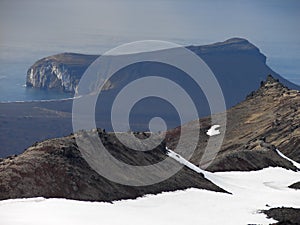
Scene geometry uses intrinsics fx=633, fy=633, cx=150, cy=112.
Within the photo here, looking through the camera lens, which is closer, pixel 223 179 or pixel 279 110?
pixel 223 179

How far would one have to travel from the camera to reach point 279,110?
139500 millimetres

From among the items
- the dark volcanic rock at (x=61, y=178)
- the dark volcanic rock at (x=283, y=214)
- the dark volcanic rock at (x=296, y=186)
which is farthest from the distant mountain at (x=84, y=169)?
the dark volcanic rock at (x=283, y=214)

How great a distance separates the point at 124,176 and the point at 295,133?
71.7 metres

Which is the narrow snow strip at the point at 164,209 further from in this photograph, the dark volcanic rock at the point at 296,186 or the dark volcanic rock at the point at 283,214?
the dark volcanic rock at the point at 296,186

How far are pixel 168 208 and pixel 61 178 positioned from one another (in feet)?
27.4

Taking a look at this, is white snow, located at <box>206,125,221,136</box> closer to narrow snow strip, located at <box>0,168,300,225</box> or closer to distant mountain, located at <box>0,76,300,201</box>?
distant mountain, located at <box>0,76,300,201</box>

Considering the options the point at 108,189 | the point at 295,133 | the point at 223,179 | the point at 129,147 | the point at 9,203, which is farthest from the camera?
the point at 295,133

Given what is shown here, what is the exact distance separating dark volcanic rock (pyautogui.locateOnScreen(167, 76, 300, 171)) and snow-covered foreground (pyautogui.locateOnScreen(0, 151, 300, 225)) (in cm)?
1314

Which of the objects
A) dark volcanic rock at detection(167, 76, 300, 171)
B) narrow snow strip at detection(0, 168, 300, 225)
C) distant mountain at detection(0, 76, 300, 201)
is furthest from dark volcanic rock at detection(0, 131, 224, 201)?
dark volcanic rock at detection(167, 76, 300, 171)

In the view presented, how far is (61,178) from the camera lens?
155 ft

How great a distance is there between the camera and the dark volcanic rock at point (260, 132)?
78938 millimetres

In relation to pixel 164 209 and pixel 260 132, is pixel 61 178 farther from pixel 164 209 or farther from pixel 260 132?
pixel 260 132

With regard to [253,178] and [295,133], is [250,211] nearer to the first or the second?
[253,178]

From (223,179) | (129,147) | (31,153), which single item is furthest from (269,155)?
(31,153)
